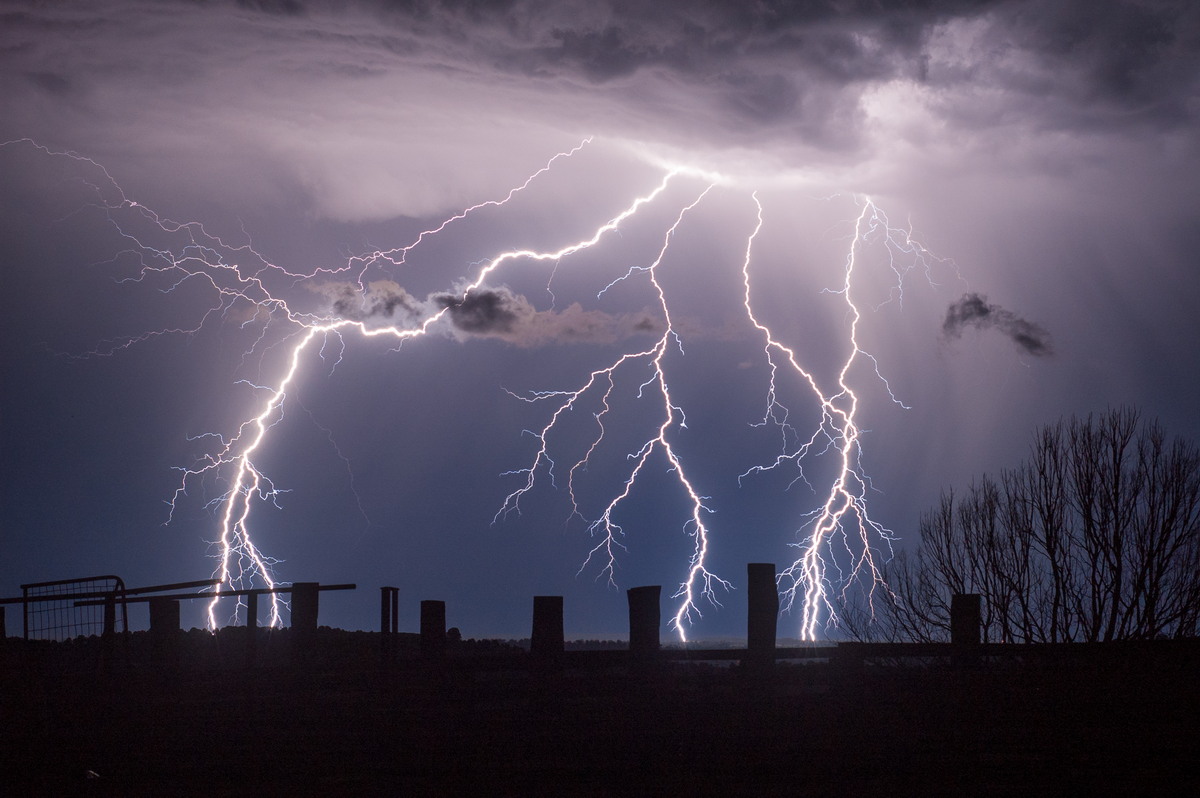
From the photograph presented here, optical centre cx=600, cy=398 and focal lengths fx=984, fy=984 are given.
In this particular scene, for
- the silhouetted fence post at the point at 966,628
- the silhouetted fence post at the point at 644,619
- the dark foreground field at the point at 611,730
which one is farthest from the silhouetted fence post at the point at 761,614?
the silhouetted fence post at the point at 966,628

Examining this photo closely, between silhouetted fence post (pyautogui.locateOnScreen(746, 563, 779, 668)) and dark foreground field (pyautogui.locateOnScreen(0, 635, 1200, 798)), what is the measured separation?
→ 0.21 metres

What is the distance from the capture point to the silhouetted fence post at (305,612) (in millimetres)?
12375

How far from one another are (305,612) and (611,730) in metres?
Result: 6.06

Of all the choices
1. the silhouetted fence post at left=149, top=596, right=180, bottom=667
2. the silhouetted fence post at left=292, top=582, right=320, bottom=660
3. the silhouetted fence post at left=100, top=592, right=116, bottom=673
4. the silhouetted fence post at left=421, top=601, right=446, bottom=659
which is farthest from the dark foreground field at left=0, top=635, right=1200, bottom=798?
the silhouetted fence post at left=149, top=596, right=180, bottom=667

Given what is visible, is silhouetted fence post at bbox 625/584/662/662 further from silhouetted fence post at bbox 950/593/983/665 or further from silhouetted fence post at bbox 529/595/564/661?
silhouetted fence post at bbox 950/593/983/665

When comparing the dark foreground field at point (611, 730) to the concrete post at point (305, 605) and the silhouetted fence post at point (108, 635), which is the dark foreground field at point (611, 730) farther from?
the concrete post at point (305, 605)

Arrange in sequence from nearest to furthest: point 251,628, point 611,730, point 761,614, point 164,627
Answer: point 611,730, point 761,614, point 251,628, point 164,627

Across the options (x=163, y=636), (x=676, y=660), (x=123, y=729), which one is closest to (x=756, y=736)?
(x=676, y=660)

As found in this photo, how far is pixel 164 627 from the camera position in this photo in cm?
1331

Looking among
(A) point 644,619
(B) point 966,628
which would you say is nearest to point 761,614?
(A) point 644,619

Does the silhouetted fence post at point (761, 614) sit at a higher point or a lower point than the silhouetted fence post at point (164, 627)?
higher

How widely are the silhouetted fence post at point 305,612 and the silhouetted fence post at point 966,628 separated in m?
7.61

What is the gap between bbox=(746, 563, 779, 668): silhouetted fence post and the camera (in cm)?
922

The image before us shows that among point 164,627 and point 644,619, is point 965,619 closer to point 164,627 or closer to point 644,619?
point 644,619
